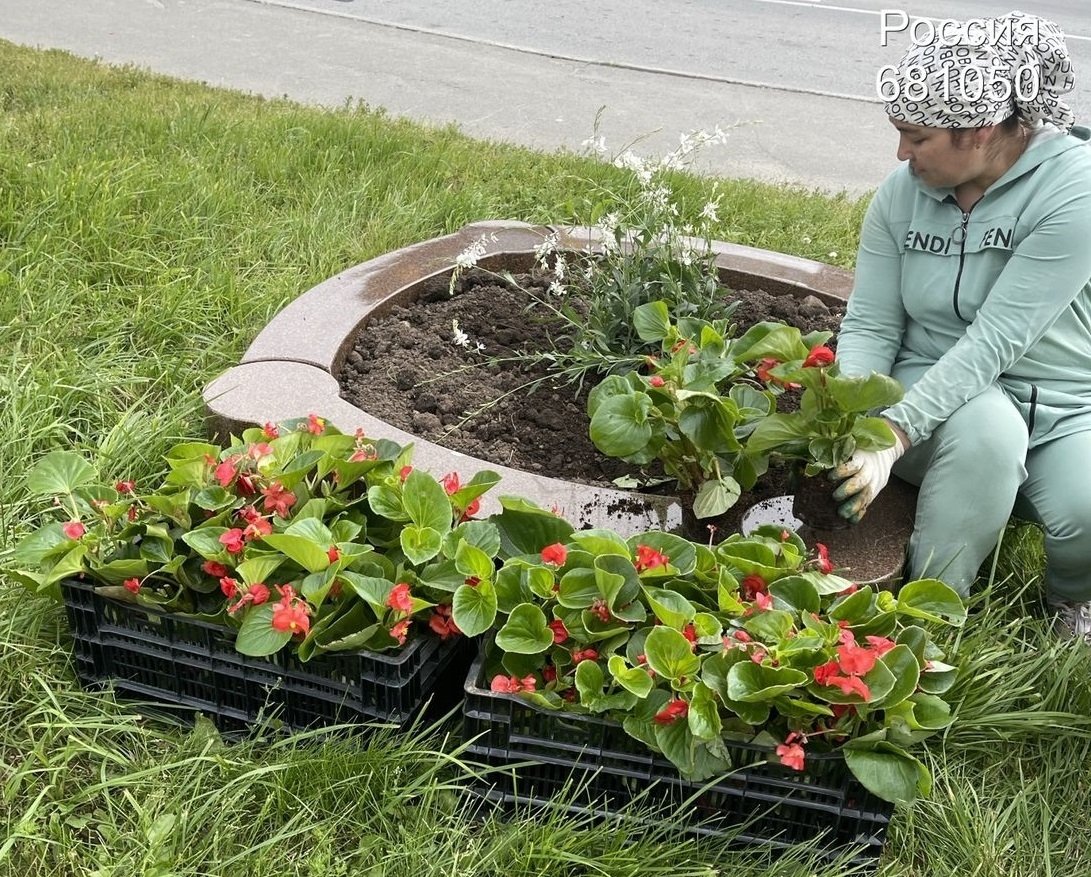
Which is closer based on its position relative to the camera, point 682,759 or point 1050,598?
point 682,759

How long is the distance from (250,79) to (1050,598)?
244 inches

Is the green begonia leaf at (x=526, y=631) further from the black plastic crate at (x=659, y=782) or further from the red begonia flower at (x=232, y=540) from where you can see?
the red begonia flower at (x=232, y=540)

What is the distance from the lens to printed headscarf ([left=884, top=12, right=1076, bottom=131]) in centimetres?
229

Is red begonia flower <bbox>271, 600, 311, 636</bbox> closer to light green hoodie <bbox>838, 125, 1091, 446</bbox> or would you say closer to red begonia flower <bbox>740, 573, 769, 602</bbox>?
red begonia flower <bbox>740, 573, 769, 602</bbox>

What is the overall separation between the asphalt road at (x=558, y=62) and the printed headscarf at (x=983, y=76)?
392cm

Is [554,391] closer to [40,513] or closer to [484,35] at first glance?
[40,513]

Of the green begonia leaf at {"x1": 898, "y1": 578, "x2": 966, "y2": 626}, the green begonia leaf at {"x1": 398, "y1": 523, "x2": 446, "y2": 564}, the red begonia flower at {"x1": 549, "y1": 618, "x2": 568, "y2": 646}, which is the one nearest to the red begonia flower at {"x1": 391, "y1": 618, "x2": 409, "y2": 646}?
the green begonia leaf at {"x1": 398, "y1": 523, "x2": 446, "y2": 564}

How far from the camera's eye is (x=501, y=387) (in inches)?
125

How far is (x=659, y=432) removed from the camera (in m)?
2.31

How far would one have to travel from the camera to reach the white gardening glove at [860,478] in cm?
229

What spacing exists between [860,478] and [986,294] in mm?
647

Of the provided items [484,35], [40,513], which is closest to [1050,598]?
[40,513]

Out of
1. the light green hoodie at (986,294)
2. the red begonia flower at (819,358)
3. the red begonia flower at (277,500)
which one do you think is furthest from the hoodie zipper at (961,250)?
the red begonia flower at (277,500)

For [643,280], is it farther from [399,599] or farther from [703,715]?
[703,715]
